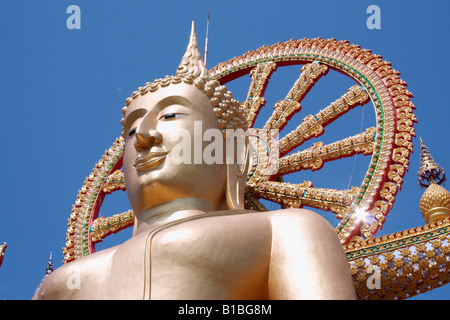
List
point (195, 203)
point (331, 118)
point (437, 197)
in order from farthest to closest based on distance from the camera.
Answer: point (331, 118) < point (437, 197) < point (195, 203)

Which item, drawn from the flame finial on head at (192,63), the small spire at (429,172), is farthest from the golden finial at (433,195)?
the flame finial on head at (192,63)

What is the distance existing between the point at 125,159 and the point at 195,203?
1.94 ft

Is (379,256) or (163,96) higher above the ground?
(163,96)

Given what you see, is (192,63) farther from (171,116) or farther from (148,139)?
(148,139)

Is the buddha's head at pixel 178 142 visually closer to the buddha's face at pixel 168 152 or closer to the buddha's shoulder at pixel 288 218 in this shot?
the buddha's face at pixel 168 152

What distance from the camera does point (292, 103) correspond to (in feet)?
17.1

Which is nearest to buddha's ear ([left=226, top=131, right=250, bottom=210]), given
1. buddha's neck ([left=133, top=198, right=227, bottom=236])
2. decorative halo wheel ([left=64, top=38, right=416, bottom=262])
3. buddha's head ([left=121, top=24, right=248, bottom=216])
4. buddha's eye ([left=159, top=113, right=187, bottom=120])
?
buddha's head ([left=121, top=24, right=248, bottom=216])

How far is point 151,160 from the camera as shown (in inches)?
139

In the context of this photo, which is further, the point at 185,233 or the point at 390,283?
the point at 390,283

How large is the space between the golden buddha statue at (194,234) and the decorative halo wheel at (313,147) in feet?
2.71

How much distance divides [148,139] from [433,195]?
79.4 inches

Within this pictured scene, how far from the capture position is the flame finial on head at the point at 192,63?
4.13 metres
